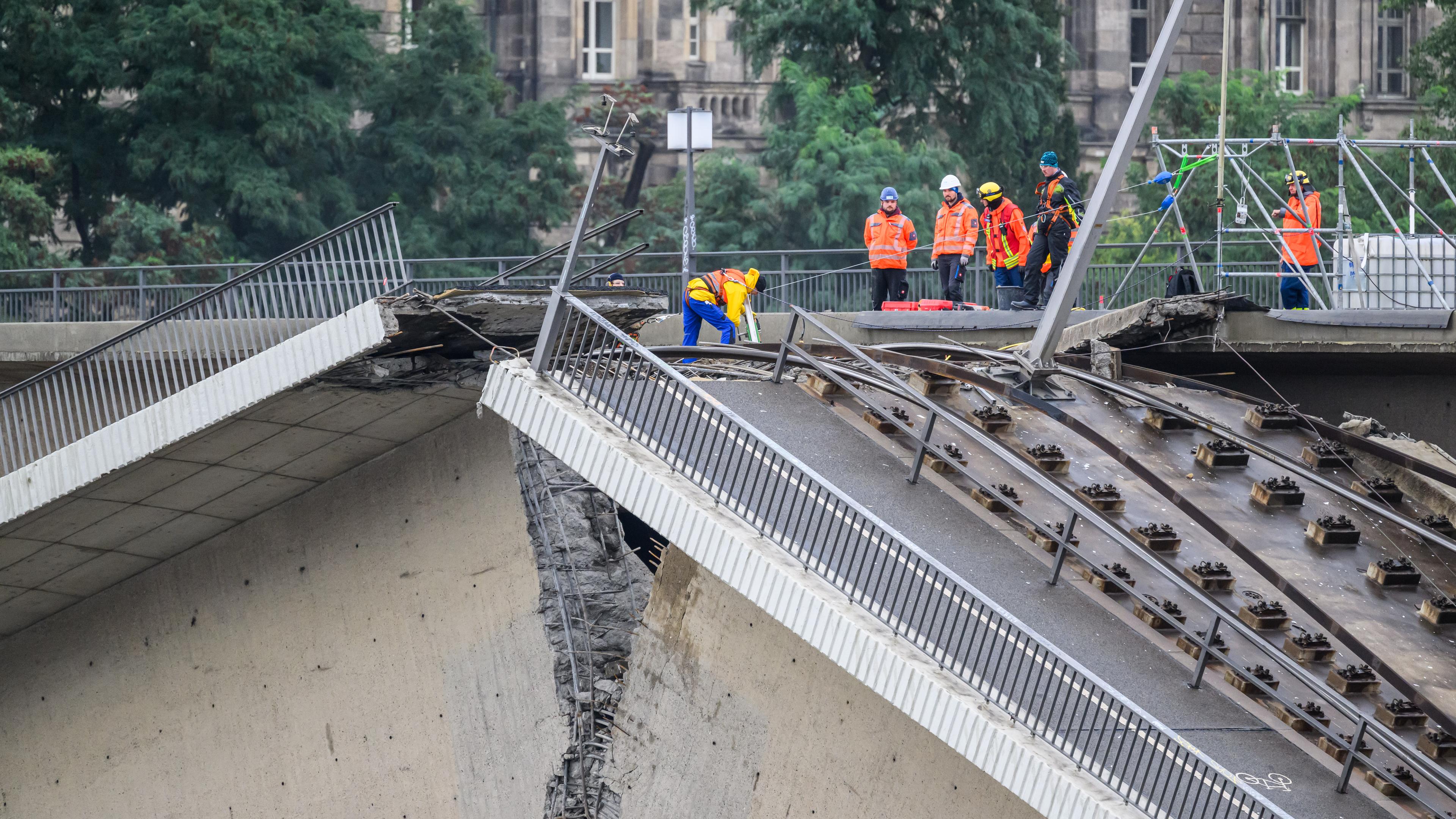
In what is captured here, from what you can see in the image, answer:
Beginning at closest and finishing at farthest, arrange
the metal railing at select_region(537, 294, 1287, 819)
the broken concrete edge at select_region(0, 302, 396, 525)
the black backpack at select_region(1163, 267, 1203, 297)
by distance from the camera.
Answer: the metal railing at select_region(537, 294, 1287, 819)
the broken concrete edge at select_region(0, 302, 396, 525)
the black backpack at select_region(1163, 267, 1203, 297)

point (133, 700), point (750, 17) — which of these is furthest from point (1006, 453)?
point (750, 17)

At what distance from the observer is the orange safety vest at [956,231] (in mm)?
21938

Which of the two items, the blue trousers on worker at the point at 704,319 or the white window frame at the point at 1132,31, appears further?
the white window frame at the point at 1132,31

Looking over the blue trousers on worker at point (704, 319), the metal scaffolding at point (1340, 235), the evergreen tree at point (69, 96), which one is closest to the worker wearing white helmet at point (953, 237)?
the metal scaffolding at point (1340, 235)

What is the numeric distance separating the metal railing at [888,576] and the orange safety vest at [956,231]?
27.7 ft

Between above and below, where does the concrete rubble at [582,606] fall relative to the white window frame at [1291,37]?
below

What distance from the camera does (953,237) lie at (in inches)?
864

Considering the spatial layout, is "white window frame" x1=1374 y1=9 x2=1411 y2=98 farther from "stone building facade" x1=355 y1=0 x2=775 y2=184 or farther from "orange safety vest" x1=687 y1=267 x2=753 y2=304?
"orange safety vest" x1=687 y1=267 x2=753 y2=304

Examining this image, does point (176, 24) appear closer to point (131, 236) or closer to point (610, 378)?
point (131, 236)

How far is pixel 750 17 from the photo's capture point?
125 feet

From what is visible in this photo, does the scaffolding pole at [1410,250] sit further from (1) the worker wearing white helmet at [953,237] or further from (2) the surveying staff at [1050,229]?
(1) the worker wearing white helmet at [953,237]

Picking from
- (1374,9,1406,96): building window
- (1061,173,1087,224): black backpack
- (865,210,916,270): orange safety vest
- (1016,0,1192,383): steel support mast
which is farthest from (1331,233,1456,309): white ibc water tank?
(1374,9,1406,96): building window

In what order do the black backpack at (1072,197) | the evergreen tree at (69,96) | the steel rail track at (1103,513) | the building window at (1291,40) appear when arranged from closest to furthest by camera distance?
the steel rail track at (1103,513)
the black backpack at (1072,197)
the evergreen tree at (69,96)
the building window at (1291,40)

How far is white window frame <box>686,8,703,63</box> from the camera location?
152ft
